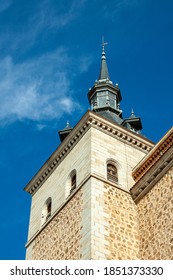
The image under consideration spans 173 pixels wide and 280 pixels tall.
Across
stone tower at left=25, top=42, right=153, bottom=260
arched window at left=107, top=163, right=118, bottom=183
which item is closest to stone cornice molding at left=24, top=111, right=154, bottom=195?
→ stone tower at left=25, top=42, right=153, bottom=260

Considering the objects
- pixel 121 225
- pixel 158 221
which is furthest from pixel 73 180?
pixel 158 221

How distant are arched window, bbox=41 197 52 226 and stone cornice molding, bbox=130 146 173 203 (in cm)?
350

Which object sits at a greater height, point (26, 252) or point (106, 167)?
point (106, 167)

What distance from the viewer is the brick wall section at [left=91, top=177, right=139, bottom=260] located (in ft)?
54.4

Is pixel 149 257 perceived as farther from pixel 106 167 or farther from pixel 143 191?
pixel 106 167

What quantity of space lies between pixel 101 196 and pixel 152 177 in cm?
170

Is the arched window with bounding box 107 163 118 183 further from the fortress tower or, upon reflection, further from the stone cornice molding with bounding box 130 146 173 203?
the stone cornice molding with bounding box 130 146 173 203

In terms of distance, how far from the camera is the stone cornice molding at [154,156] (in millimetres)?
17828

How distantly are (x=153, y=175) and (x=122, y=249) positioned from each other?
2585 mm

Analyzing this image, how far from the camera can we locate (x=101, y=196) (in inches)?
706

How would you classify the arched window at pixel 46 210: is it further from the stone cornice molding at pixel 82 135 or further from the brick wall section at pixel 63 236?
the stone cornice molding at pixel 82 135

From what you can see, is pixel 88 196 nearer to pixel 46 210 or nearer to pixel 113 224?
pixel 113 224

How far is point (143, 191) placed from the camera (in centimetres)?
1845
